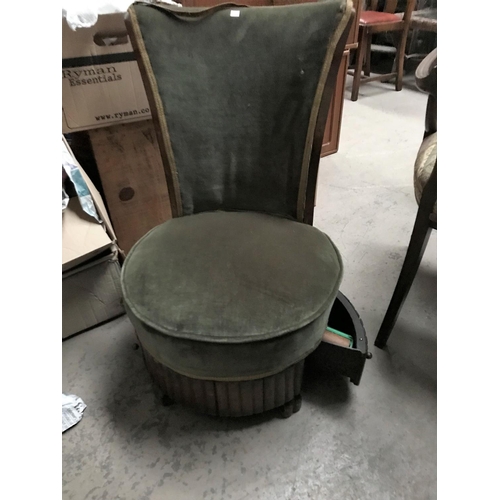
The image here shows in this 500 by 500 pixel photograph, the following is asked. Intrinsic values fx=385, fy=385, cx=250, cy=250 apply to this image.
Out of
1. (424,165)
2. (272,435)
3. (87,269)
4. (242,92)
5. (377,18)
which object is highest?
(377,18)

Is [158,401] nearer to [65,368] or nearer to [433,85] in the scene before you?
[65,368]

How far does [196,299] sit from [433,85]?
798 millimetres

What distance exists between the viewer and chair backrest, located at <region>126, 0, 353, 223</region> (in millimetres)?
878

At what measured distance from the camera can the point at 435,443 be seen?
968mm

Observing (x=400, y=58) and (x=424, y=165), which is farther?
(x=400, y=58)

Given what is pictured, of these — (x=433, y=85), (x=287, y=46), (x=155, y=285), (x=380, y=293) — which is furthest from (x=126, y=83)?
(x=380, y=293)

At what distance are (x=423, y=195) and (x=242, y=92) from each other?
53 centimetres

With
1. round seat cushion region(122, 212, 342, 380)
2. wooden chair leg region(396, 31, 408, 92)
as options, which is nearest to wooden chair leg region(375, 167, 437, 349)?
round seat cushion region(122, 212, 342, 380)

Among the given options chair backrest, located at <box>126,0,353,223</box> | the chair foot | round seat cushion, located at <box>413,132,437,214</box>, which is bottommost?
the chair foot

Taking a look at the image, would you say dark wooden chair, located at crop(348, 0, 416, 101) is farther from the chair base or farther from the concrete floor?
the chair base

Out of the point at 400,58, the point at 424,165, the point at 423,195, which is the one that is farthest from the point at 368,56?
the point at 423,195

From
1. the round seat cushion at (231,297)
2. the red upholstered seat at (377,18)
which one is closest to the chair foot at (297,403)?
the round seat cushion at (231,297)

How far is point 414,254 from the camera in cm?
105

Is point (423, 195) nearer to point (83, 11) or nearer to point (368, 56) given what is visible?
point (83, 11)
